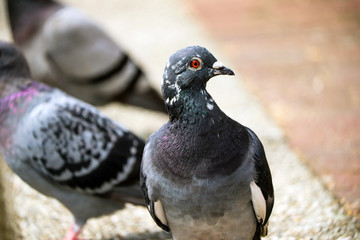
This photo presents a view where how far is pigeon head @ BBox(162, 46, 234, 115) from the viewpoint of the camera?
235 centimetres

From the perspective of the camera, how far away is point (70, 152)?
10.4 ft

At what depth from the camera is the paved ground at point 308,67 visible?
434 cm

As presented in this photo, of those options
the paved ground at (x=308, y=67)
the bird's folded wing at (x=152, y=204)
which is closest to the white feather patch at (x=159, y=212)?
the bird's folded wing at (x=152, y=204)

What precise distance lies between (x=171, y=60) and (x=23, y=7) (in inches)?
125

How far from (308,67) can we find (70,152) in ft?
12.7

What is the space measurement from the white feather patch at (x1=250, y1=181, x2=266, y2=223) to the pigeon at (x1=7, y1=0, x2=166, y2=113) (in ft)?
7.83

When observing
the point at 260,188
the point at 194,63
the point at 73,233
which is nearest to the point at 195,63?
the point at 194,63

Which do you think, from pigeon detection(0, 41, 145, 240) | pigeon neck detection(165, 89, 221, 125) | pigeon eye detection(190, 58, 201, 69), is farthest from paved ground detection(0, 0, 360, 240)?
pigeon eye detection(190, 58, 201, 69)

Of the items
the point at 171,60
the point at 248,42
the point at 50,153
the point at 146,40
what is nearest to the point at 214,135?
the point at 171,60

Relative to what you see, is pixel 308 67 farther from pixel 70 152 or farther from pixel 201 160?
pixel 201 160

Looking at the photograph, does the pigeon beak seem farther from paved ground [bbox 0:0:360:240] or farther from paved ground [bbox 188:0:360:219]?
paved ground [bbox 188:0:360:219]

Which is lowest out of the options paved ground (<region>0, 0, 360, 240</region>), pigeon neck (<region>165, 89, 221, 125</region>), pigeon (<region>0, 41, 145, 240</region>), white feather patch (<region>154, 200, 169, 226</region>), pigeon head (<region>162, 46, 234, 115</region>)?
paved ground (<region>0, 0, 360, 240</region>)

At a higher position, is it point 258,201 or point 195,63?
point 195,63

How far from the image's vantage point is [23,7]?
5.06 m
